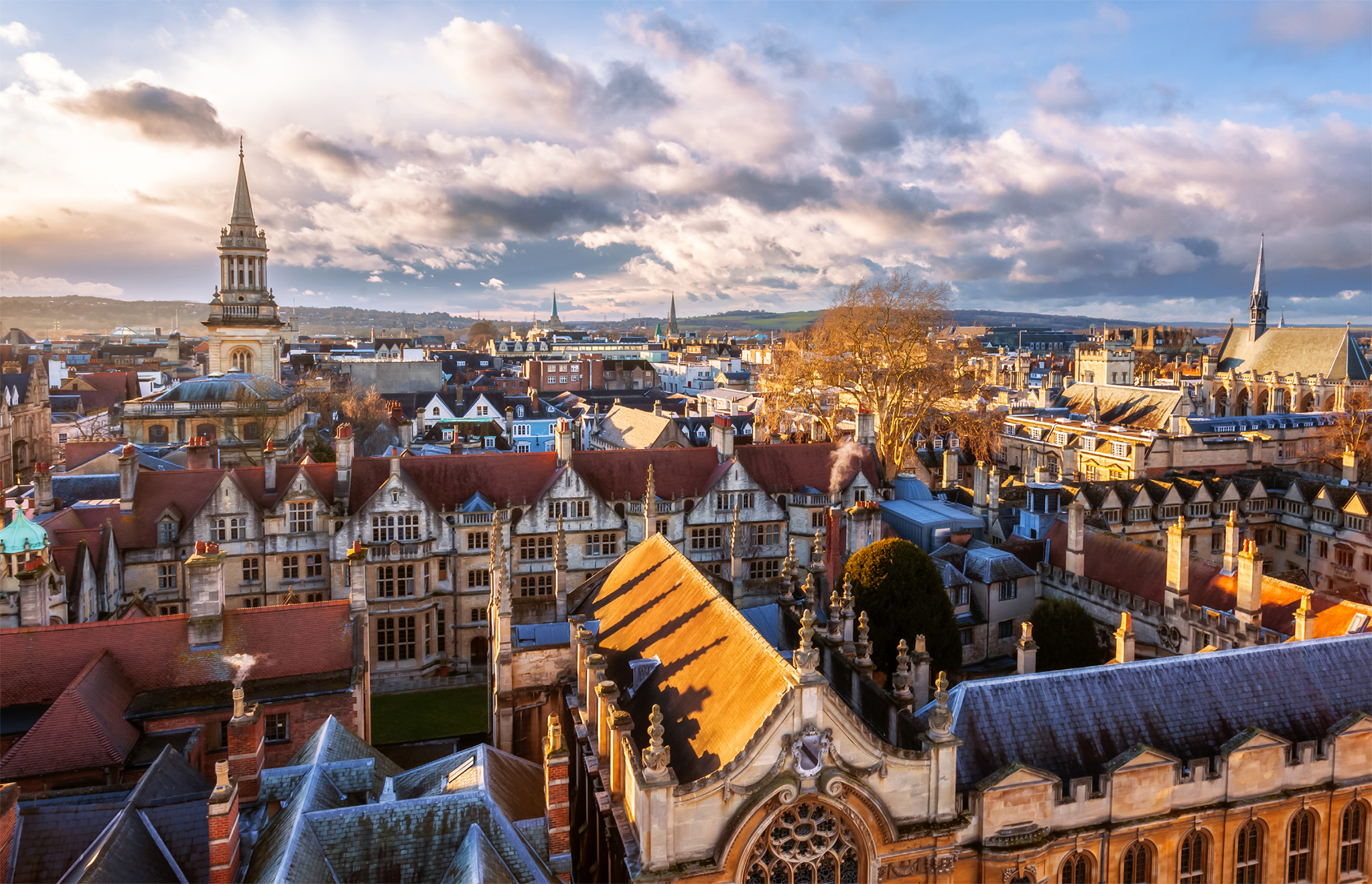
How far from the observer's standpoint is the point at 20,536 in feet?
92.4

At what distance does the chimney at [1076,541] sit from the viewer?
38281 millimetres

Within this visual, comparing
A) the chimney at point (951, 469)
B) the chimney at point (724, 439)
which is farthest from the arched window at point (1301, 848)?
the chimney at point (951, 469)

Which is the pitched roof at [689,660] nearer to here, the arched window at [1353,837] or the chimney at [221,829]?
the chimney at [221,829]

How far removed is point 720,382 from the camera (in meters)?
144

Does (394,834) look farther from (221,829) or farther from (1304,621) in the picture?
(1304,621)

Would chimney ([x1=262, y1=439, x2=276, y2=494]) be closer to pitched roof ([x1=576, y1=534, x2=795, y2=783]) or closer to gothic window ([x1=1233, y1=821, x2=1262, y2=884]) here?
pitched roof ([x1=576, y1=534, x2=795, y2=783])

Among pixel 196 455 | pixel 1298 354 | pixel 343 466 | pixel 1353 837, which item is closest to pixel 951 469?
pixel 1353 837

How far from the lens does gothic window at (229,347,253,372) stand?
77875mm

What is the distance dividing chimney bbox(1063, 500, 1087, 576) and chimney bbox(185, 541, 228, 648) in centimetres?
3297

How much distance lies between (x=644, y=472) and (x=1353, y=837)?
100ft

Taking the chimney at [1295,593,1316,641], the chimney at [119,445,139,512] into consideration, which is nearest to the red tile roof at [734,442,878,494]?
the chimney at [1295,593,1316,641]

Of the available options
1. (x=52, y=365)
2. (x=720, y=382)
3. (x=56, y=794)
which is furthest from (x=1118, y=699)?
(x=52, y=365)

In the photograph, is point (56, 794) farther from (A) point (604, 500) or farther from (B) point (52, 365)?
(B) point (52, 365)

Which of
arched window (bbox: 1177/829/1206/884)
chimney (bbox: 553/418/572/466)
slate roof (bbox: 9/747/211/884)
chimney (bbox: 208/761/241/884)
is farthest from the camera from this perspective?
chimney (bbox: 553/418/572/466)
